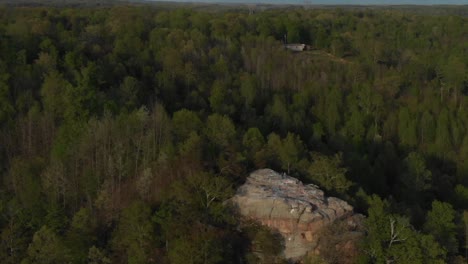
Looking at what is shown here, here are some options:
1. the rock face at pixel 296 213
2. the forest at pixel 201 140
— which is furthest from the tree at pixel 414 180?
the rock face at pixel 296 213

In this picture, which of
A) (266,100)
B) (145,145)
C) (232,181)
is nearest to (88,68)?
(145,145)

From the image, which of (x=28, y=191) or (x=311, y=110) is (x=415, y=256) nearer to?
(x=28, y=191)

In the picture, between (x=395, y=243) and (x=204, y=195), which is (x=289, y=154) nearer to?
(x=204, y=195)

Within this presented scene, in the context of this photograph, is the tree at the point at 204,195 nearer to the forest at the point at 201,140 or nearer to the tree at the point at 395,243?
the forest at the point at 201,140

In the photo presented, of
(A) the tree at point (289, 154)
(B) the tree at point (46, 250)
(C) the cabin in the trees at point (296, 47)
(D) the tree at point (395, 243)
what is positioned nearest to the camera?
(D) the tree at point (395, 243)

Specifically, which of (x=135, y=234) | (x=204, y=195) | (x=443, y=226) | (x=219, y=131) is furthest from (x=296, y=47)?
(x=135, y=234)
